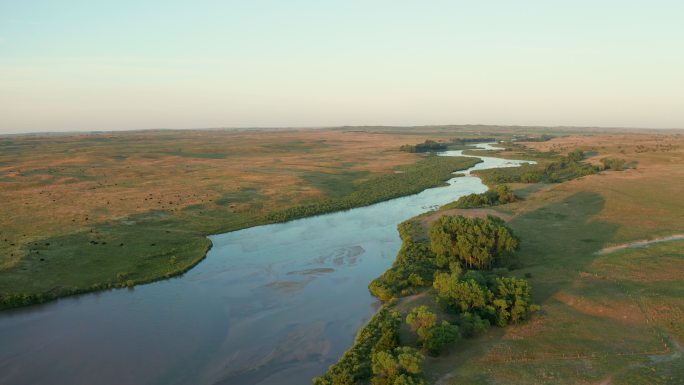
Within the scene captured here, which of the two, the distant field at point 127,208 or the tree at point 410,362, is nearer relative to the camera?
the tree at point 410,362

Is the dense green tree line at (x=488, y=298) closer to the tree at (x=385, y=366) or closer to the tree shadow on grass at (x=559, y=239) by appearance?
the tree shadow on grass at (x=559, y=239)

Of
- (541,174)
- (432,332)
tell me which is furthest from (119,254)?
(541,174)

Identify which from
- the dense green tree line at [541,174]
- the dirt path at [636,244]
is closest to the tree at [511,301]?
the dirt path at [636,244]

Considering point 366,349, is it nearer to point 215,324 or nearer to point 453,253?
point 215,324

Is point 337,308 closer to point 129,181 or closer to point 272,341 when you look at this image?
point 272,341

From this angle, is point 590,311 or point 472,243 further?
point 472,243

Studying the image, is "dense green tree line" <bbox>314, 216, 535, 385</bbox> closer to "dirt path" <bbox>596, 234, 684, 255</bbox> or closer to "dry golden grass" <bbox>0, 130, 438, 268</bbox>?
"dirt path" <bbox>596, 234, 684, 255</bbox>

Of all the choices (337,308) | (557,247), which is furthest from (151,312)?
(557,247)
